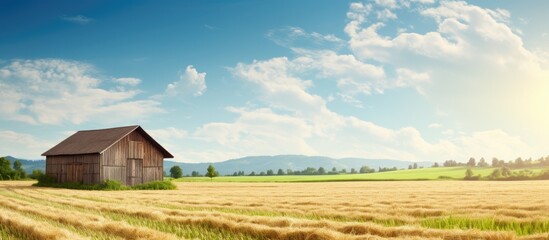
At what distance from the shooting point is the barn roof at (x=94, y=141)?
5041 cm

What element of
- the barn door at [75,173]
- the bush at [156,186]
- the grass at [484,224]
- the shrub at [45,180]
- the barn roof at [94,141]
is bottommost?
the grass at [484,224]

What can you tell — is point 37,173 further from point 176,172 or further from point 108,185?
point 176,172

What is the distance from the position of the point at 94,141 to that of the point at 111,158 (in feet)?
18.5

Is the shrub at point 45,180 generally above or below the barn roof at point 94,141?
below

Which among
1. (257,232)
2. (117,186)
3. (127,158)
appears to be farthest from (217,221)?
(127,158)

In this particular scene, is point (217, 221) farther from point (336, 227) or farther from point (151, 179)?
point (151, 179)

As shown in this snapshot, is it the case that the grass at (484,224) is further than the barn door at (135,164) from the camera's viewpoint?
No

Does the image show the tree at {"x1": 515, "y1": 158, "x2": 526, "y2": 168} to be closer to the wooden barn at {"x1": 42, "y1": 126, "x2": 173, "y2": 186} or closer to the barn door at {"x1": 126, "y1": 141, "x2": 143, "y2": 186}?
the wooden barn at {"x1": 42, "y1": 126, "x2": 173, "y2": 186}

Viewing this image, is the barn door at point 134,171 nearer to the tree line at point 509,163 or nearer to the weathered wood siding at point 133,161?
the weathered wood siding at point 133,161

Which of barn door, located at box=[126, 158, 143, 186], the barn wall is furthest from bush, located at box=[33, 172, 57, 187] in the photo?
barn door, located at box=[126, 158, 143, 186]

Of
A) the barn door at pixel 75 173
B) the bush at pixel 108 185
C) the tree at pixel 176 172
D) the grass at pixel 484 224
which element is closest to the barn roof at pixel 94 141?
the barn door at pixel 75 173

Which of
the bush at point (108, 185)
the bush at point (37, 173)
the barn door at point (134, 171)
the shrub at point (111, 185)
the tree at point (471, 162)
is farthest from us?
the tree at point (471, 162)

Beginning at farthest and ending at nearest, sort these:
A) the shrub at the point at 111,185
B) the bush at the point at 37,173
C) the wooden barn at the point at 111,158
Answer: the bush at the point at 37,173 → the wooden barn at the point at 111,158 → the shrub at the point at 111,185

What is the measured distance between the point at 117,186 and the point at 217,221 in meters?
37.5
